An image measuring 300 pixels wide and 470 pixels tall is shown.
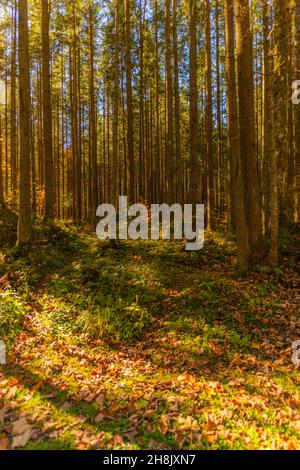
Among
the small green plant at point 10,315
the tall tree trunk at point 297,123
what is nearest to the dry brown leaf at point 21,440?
the small green plant at point 10,315

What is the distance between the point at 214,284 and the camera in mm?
8328

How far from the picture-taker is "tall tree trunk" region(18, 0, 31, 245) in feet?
32.5

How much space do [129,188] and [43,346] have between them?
10599 mm

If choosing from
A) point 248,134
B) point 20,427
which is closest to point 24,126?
point 248,134

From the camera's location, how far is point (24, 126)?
10250 mm

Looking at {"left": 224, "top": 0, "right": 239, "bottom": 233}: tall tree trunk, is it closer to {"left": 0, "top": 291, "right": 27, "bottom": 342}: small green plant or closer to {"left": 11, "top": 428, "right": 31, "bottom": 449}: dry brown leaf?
{"left": 0, "top": 291, "right": 27, "bottom": 342}: small green plant

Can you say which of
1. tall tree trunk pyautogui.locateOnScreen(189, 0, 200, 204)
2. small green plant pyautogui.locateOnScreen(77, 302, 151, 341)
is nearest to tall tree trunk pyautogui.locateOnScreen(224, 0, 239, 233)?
tall tree trunk pyautogui.locateOnScreen(189, 0, 200, 204)

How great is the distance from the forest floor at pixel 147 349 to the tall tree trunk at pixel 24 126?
790mm

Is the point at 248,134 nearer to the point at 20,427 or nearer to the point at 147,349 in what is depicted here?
the point at 147,349

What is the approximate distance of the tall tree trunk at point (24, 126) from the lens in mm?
9906

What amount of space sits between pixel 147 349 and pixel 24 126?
7861 mm

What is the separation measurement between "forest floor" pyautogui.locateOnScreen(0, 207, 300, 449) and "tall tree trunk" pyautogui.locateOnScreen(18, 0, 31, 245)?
790 millimetres

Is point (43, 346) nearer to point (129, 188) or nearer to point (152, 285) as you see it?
point (152, 285)

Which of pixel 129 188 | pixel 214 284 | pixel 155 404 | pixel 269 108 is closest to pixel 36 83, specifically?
pixel 129 188
